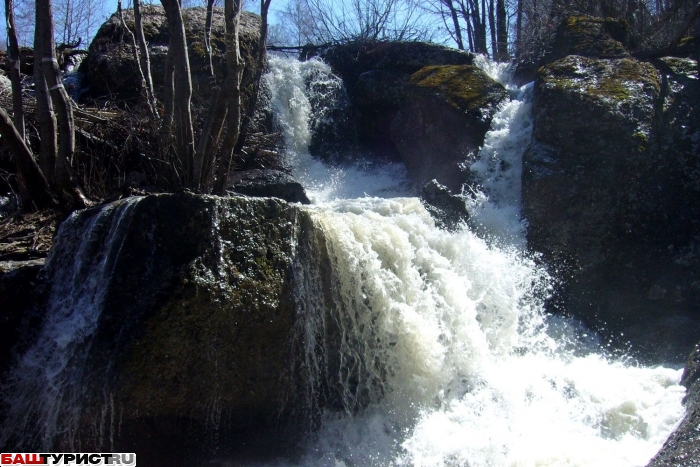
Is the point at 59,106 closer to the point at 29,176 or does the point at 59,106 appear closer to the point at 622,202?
the point at 29,176

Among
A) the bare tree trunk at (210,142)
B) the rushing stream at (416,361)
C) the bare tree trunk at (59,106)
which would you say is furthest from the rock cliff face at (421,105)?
the bare tree trunk at (59,106)

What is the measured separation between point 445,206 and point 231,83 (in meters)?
2.84

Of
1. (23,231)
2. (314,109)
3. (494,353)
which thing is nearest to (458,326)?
(494,353)

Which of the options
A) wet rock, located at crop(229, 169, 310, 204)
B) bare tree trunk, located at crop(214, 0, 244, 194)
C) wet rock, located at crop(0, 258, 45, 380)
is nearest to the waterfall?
wet rock, located at crop(0, 258, 45, 380)

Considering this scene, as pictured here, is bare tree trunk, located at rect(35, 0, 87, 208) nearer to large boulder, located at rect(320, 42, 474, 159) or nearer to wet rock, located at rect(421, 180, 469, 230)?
wet rock, located at rect(421, 180, 469, 230)

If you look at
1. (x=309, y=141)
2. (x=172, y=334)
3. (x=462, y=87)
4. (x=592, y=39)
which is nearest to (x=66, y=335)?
(x=172, y=334)

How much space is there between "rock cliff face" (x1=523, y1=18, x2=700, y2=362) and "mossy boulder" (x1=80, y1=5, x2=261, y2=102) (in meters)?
4.55

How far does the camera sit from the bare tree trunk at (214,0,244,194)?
516 centimetres

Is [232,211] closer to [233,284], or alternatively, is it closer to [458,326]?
[233,284]

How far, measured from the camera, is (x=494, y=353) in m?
5.30

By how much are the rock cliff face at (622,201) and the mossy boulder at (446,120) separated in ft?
3.17

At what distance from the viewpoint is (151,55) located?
9.30 metres

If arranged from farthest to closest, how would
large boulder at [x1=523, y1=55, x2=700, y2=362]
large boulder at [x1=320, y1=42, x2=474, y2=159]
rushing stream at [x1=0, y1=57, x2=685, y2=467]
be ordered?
large boulder at [x1=320, y1=42, x2=474, y2=159]
large boulder at [x1=523, y1=55, x2=700, y2=362]
rushing stream at [x1=0, y1=57, x2=685, y2=467]

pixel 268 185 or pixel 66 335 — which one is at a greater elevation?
pixel 268 185
